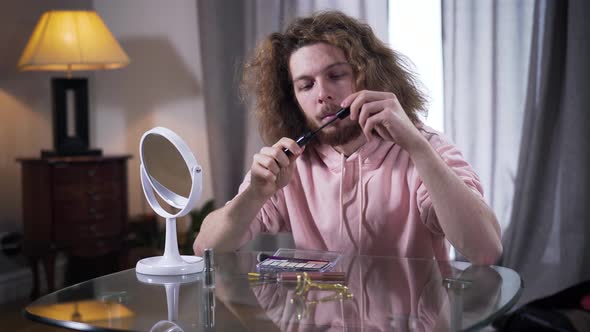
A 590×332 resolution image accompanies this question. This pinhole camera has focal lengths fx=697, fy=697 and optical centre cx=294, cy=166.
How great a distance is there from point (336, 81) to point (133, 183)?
8.66ft

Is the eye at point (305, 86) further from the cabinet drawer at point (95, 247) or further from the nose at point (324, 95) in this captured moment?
the cabinet drawer at point (95, 247)

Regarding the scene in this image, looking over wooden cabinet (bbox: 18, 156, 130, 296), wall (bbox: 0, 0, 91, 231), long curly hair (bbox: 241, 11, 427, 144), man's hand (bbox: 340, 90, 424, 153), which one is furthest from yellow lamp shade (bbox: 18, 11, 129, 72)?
man's hand (bbox: 340, 90, 424, 153)

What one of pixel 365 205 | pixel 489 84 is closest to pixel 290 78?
pixel 365 205

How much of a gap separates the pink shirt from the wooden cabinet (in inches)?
71.4

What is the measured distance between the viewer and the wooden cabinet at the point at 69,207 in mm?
3322

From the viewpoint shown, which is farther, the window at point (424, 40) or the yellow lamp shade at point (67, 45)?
the yellow lamp shade at point (67, 45)

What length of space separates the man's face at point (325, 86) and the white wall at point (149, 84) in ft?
7.36

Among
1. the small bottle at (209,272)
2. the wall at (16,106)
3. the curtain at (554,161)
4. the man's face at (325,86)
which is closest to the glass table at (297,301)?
the small bottle at (209,272)

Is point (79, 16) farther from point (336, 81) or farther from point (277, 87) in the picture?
point (336, 81)

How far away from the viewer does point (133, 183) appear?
413cm

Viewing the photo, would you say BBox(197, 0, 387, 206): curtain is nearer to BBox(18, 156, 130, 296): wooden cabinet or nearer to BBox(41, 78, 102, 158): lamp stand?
BBox(18, 156, 130, 296): wooden cabinet

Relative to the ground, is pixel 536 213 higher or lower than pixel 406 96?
lower

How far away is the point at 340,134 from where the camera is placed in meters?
1.75

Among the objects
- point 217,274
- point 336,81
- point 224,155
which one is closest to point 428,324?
point 217,274
